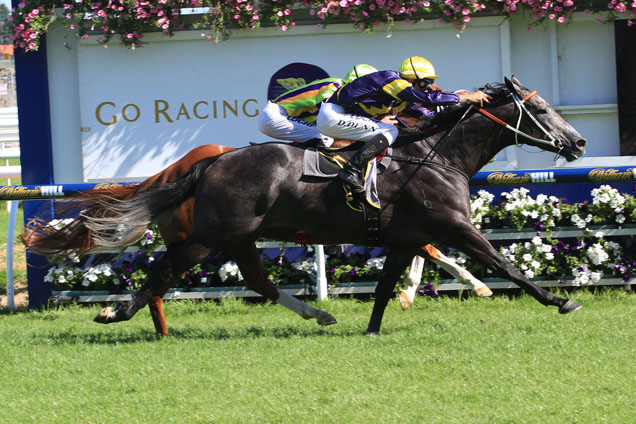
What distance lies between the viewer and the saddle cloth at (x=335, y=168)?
5.68m

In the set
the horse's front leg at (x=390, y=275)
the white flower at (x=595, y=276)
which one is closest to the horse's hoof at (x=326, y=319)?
the horse's front leg at (x=390, y=275)

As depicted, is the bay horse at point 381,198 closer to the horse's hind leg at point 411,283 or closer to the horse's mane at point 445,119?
the horse's mane at point 445,119

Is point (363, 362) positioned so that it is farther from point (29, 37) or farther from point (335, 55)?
point (29, 37)

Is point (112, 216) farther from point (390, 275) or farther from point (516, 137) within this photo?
point (516, 137)

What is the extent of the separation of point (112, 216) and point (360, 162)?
2067 millimetres

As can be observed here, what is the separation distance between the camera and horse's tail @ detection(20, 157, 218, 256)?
234 inches

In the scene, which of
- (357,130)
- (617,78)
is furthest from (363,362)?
(617,78)

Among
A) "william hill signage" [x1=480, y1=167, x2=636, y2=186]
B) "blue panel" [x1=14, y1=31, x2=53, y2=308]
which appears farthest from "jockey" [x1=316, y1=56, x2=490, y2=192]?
"blue panel" [x1=14, y1=31, x2=53, y2=308]

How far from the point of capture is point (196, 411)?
407 centimetres

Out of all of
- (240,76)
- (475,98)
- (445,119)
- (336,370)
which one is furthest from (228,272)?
(336,370)

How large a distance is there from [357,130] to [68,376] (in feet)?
8.08

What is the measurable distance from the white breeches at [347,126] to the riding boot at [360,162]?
8 cm

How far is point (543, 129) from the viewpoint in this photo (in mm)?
5852

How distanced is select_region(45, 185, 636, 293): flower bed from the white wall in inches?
28.9
